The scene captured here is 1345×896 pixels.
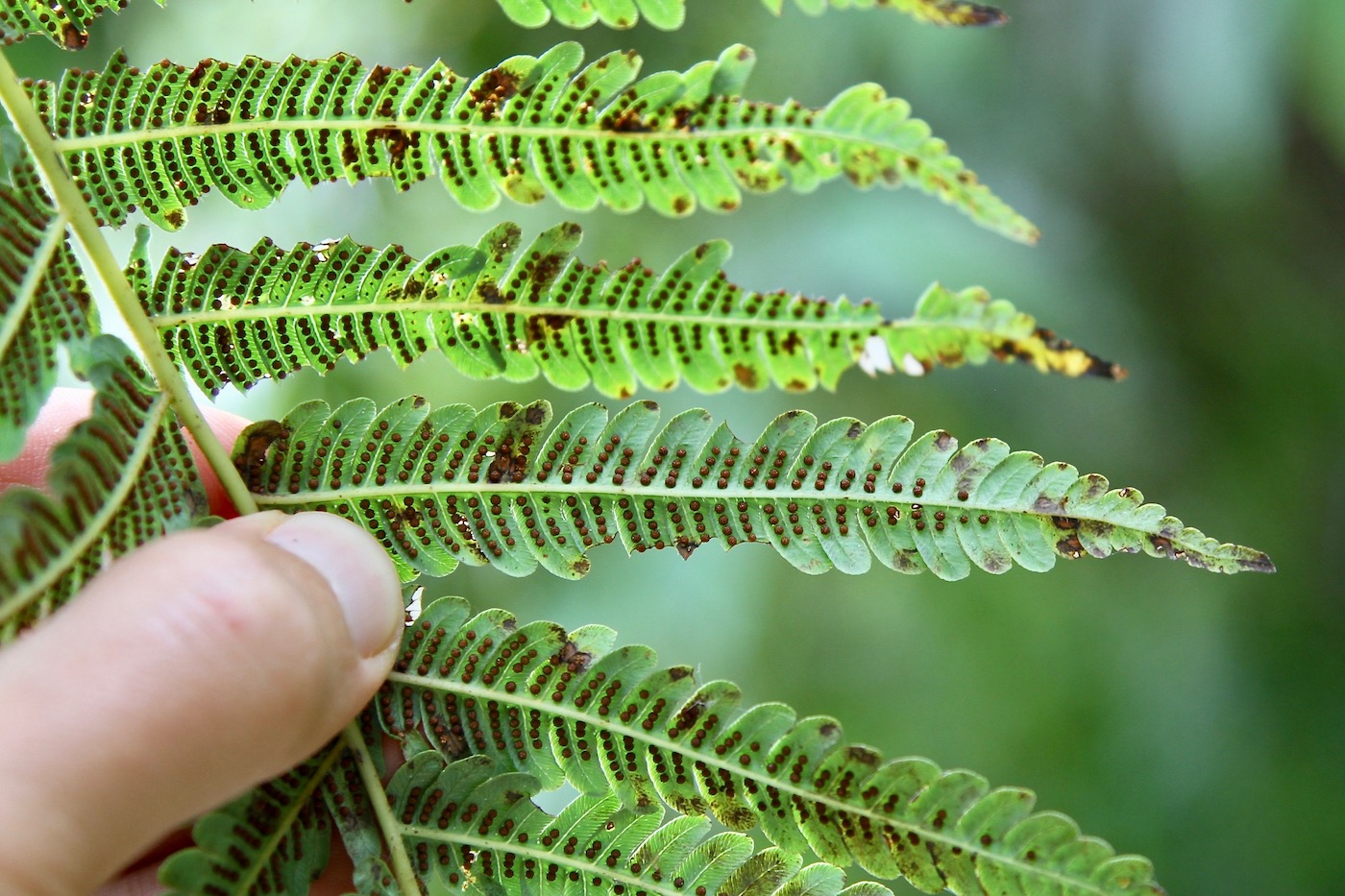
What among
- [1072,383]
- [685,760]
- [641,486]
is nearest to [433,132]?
[641,486]

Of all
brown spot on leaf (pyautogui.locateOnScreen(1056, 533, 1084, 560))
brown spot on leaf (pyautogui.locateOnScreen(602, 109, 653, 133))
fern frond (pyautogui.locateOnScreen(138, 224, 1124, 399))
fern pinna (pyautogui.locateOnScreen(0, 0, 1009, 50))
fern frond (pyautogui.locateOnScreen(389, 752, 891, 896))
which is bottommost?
fern frond (pyautogui.locateOnScreen(389, 752, 891, 896))

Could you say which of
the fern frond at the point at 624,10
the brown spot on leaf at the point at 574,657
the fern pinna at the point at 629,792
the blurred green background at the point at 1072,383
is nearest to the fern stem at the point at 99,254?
the fern pinna at the point at 629,792

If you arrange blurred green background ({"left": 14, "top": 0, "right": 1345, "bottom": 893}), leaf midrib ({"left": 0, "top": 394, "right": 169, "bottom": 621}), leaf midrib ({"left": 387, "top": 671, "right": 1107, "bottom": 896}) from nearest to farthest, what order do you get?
1. leaf midrib ({"left": 0, "top": 394, "right": 169, "bottom": 621})
2. leaf midrib ({"left": 387, "top": 671, "right": 1107, "bottom": 896})
3. blurred green background ({"left": 14, "top": 0, "right": 1345, "bottom": 893})

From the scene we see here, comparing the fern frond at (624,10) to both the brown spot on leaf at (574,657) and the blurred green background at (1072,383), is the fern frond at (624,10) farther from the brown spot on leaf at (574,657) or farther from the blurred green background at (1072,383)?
the blurred green background at (1072,383)

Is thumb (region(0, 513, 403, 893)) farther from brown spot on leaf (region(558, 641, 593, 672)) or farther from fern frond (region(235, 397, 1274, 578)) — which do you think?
brown spot on leaf (region(558, 641, 593, 672))

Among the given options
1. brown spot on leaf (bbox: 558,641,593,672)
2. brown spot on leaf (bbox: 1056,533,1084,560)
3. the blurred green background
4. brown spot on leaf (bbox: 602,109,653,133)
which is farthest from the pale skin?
the blurred green background

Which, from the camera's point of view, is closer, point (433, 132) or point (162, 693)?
point (162, 693)

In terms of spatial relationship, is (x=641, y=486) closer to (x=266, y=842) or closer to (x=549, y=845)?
(x=549, y=845)
